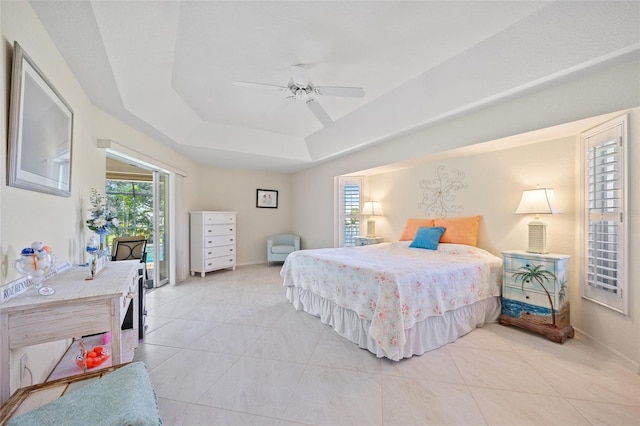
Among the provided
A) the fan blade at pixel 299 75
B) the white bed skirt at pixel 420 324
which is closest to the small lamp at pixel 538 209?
the white bed skirt at pixel 420 324

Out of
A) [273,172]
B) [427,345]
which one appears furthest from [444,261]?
Answer: [273,172]

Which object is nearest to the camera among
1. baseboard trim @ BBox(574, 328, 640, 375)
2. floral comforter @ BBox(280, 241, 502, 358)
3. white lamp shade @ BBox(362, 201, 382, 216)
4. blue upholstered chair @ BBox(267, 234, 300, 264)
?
baseboard trim @ BBox(574, 328, 640, 375)

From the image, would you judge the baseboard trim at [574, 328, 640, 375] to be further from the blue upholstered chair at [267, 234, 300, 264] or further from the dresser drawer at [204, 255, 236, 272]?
the dresser drawer at [204, 255, 236, 272]

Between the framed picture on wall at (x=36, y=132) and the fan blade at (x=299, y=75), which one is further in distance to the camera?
the fan blade at (x=299, y=75)

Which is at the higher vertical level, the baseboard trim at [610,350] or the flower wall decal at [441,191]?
the flower wall decal at [441,191]

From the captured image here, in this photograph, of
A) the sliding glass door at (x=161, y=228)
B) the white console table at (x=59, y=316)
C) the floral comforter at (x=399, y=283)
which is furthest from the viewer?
the sliding glass door at (x=161, y=228)

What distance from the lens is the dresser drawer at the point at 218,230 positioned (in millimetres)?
4801

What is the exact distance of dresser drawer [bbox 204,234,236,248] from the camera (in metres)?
4.82

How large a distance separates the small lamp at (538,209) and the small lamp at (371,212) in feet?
7.07

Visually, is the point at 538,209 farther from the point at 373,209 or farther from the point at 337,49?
the point at 337,49

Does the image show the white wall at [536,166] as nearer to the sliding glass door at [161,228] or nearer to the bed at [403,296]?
the bed at [403,296]

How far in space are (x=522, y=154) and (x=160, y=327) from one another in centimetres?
442

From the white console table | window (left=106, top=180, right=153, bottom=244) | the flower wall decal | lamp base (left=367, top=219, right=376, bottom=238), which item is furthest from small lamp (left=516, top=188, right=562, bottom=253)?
window (left=106, top=180, right=153, bottom=244)

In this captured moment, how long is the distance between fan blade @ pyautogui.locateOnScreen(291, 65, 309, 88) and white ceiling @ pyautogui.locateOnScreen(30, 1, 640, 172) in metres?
0.08
